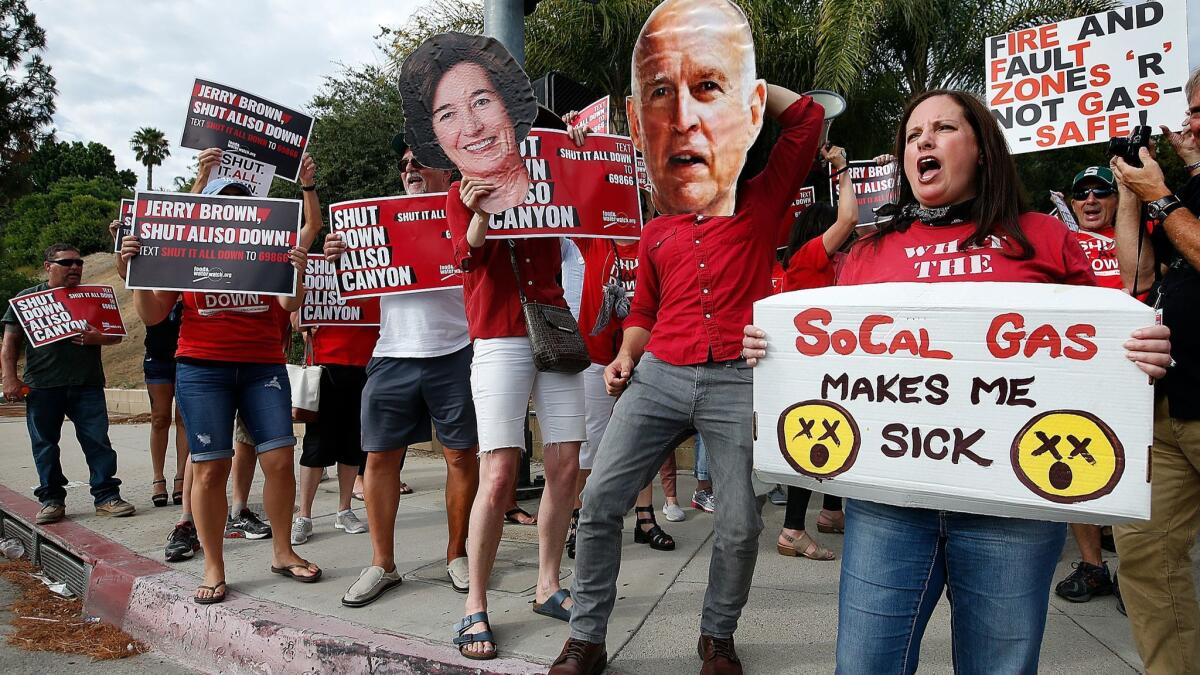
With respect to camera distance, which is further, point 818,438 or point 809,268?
point 809,268

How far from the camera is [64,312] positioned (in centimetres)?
601

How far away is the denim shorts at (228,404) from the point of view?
384 cm

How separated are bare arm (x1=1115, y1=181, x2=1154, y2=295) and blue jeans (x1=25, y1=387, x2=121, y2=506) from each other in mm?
6346

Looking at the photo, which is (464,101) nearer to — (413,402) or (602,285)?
(413,402)

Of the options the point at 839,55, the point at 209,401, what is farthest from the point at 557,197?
the point at 839,55

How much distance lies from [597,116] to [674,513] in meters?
2.59

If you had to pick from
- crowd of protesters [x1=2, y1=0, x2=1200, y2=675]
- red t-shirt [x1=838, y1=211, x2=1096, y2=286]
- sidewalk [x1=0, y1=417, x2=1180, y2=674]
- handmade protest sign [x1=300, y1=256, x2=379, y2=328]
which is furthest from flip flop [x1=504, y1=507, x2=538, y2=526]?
red t-shirt [x1=838, y1=211, x2=1096, y2=286]

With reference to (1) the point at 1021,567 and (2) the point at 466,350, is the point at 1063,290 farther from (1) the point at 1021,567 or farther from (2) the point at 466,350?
(2) the point at 466,350

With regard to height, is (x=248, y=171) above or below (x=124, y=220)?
above

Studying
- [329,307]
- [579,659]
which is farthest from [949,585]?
[329,307]

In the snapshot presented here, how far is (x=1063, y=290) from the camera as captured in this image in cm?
176

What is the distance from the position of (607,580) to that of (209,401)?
2.31 meters

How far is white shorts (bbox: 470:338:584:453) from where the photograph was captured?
318 centimetres

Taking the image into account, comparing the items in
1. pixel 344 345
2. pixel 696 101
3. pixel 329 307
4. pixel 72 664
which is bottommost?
pixel 72 664
